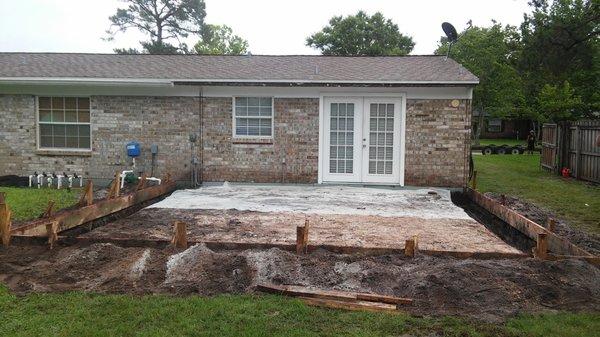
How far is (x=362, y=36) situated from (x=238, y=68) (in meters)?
36.9

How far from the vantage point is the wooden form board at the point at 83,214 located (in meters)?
6.39

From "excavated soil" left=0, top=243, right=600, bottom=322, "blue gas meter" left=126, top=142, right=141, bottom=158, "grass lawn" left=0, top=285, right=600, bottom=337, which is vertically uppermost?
"blue gas meter" left=126, top=142, right=141, bottom=158

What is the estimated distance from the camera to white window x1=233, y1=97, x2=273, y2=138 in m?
12.6

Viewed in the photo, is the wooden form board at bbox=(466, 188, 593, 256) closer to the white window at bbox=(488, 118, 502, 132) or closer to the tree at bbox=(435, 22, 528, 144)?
the tree at bbox=(435, 22, 528, 144)

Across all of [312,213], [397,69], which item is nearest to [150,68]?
[397,69]

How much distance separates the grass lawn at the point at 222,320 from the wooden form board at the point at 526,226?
1.64 m

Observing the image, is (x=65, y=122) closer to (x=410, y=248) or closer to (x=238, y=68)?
(x=238, y=68)

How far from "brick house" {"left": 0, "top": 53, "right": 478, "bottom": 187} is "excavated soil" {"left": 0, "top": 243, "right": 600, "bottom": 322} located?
684cm

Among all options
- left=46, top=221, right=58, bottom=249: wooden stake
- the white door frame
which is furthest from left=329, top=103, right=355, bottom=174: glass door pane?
left=46, top=221, right=58, bottom=249: wooden stake

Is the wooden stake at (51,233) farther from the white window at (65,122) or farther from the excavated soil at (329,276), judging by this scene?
the white window at (65,122)

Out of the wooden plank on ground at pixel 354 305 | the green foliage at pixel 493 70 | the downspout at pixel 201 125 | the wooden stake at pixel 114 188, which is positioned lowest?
the wooden plank on ground at pixel 354 305

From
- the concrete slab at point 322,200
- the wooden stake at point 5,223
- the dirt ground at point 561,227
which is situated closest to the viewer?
the wooden stake at point 5,223

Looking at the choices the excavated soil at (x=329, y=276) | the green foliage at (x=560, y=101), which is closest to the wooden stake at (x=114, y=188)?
the excavated soil at (x=329, y=276)

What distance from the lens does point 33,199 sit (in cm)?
1030
